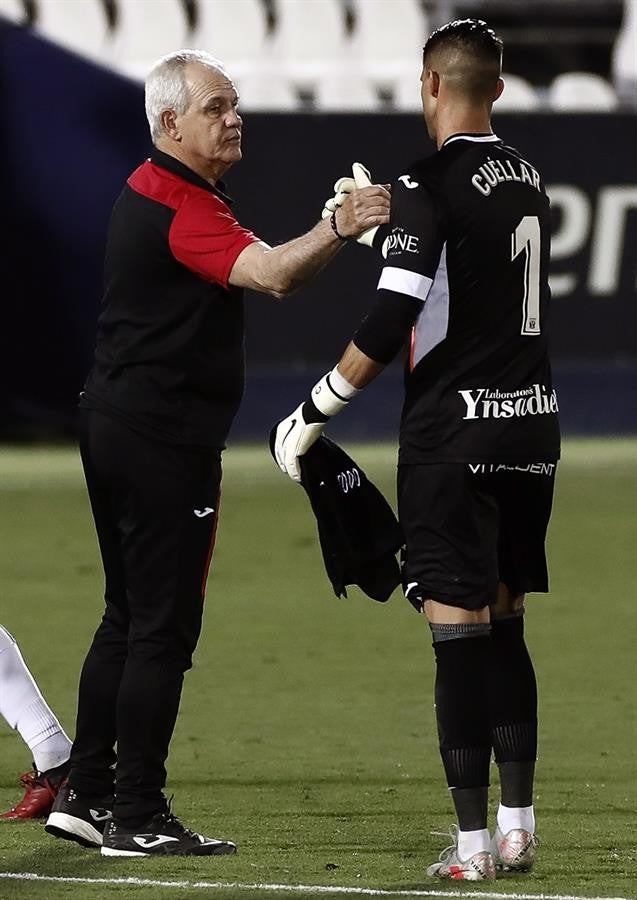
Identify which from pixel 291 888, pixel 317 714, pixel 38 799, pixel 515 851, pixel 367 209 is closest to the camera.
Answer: pixel 291 888

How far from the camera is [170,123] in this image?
4.90 m

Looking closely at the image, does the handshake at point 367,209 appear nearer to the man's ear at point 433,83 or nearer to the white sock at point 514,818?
the man's ear at point 433,83

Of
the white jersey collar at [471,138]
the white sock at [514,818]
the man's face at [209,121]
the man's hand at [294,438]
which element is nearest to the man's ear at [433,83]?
the white jersey collar at [471,138]

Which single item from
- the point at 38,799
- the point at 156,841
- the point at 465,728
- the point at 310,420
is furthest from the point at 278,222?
the point at 465,728

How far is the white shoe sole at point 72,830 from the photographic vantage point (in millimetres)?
5047

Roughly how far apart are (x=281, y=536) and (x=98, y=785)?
21.4 ft

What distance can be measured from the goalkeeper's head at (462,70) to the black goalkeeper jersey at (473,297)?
8 cm

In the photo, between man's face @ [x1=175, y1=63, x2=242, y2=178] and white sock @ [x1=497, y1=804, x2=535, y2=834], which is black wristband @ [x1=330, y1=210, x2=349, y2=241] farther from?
white sock @ [x1=497, y1=804, x2=535, y2=834]

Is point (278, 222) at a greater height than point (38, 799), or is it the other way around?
point (278, 222)

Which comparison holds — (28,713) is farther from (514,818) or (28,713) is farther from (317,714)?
(317,714)

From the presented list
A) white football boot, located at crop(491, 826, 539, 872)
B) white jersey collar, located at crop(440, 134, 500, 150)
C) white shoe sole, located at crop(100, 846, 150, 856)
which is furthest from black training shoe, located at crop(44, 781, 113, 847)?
white jersey collar, located at crop(440, 134, 500, 150)

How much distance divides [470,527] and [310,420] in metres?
0.46

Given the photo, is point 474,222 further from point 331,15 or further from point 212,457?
point 331,15

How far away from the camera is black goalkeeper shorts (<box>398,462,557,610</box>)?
4664 mm
